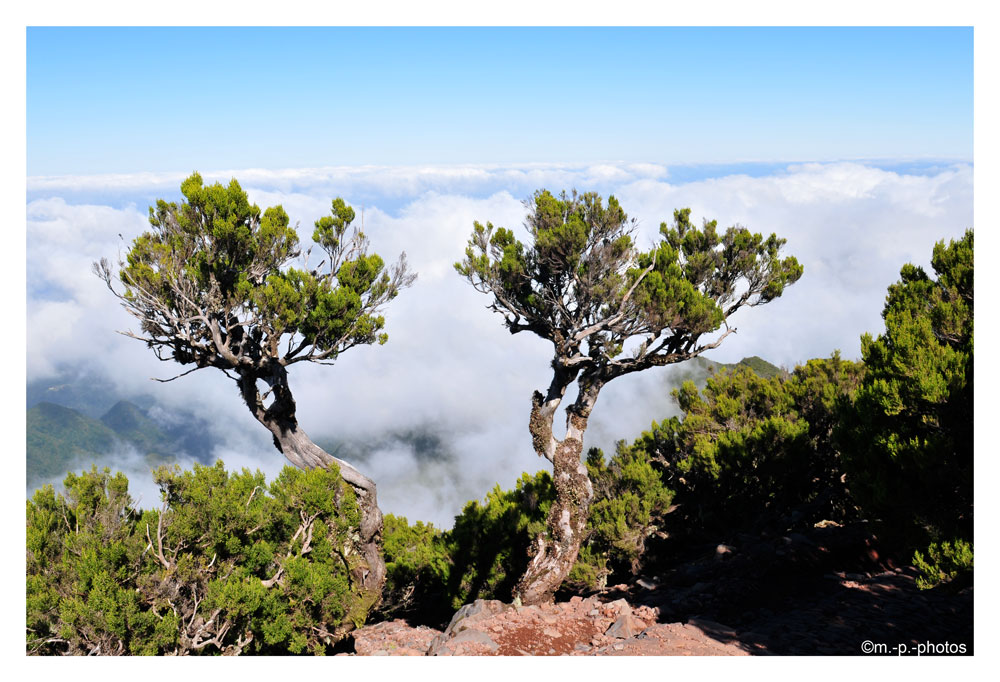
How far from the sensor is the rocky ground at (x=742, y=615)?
8336 millimetres

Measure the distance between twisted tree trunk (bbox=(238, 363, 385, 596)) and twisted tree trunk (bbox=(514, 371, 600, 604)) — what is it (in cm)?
261

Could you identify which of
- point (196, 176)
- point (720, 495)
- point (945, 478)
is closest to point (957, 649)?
point (945, 478)

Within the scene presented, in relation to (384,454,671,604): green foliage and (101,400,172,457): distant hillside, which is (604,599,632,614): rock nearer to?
(384,454,671,604): green foliage

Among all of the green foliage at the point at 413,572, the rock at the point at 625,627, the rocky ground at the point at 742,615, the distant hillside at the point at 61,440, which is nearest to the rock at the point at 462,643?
the rocky ground at the point at 742,615

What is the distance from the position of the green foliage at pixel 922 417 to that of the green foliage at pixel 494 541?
6062 mm

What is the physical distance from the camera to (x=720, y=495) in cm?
1491

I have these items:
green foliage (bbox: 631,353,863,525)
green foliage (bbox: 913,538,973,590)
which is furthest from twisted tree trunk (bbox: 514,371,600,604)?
green foliage (bbox: 913,538,973,590)

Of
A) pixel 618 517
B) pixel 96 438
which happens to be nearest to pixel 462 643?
pixel 618 517

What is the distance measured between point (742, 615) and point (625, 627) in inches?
82.0

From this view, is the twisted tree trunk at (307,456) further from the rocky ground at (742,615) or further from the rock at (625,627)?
the rock at (625,627)

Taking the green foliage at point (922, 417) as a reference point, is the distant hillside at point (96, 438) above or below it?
below

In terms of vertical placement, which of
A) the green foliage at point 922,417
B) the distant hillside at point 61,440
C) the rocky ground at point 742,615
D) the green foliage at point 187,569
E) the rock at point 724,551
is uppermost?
the green foliage at point 922,417

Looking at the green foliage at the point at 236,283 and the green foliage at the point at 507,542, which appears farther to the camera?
the green foliage at the point at 507,542

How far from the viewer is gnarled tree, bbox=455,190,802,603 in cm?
1158
